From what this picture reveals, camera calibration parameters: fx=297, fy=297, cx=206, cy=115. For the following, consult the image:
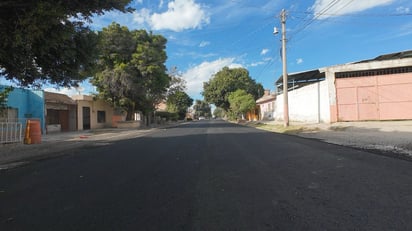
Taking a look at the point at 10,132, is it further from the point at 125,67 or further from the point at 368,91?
the point at 368,91

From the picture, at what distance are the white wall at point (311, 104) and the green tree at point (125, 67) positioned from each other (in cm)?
1545

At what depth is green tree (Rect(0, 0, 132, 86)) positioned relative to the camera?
8.00 metres

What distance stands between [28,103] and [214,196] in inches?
993

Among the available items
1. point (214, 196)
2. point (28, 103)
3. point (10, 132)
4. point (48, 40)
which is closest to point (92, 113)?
point (28, 103)

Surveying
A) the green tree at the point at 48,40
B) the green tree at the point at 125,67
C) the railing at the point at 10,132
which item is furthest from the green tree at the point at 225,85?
the green tree at the point at 48,40

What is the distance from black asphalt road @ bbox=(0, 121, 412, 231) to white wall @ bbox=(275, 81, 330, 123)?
1665 cm

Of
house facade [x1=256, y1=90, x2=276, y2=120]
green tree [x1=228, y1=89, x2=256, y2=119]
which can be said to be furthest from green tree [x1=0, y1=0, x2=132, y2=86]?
house facade [x1=256, y1=90, x2=276, y2=120]


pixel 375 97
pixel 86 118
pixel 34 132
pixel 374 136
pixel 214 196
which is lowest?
pixel 214 196

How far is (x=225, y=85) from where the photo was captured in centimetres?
5869

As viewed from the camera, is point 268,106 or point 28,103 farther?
point 268,106

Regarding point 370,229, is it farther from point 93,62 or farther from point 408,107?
point 408,107

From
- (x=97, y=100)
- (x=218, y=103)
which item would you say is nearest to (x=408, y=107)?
(x=97, y=100)

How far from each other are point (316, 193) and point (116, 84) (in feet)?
98.2

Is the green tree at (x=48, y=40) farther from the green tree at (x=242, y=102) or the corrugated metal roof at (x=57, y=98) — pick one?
the green tree at (x=242, y=102)
